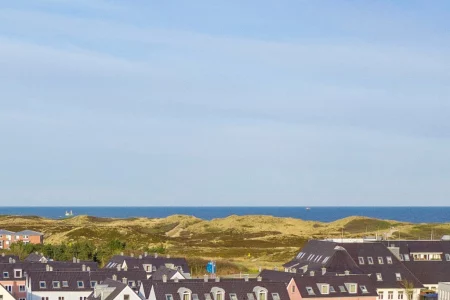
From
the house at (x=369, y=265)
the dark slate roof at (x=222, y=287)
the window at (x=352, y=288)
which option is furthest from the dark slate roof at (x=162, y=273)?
the window at (x=352, y=288)

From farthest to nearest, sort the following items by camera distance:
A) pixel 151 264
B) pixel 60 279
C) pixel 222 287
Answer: pixel 151 264
pixel 60 279
pixel 222 287

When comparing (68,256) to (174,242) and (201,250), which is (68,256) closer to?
(201,250)

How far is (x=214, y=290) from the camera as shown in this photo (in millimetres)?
72688

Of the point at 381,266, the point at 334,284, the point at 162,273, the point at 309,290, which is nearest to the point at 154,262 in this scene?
the point at 162,273

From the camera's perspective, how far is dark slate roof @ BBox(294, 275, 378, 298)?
258 feet

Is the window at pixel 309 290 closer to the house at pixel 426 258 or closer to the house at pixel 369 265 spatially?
the house at pixel 369 265

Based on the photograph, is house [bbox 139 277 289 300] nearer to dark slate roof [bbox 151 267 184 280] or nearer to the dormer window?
the dormer window

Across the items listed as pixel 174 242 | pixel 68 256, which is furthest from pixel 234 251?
pixel 68 256

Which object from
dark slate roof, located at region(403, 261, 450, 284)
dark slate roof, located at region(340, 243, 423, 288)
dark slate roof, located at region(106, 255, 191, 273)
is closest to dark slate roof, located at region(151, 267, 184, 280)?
dark slate roof, located at region(106, 255, 191, 273)

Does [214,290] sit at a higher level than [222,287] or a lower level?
lower

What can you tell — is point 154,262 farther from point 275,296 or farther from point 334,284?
point 275,296

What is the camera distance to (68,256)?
126 meters

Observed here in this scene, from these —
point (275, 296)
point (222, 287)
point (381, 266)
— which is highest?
point (381, 266)

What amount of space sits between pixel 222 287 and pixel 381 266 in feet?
97.5
